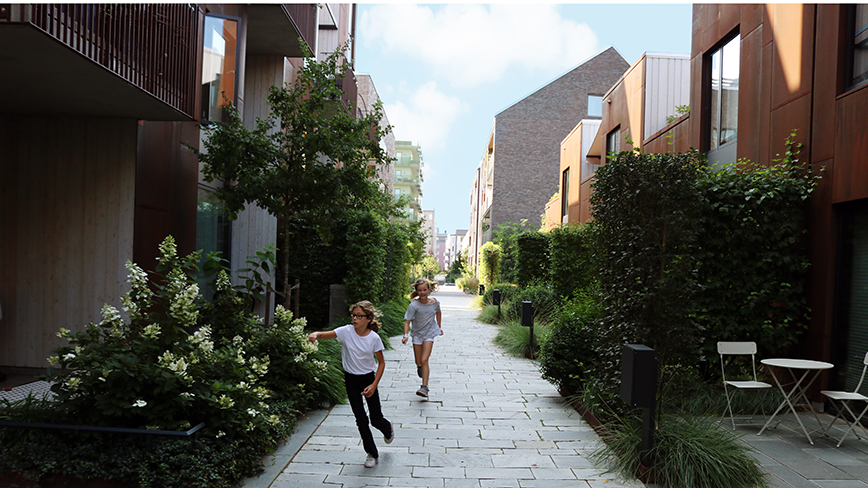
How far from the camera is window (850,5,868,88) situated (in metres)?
7.19

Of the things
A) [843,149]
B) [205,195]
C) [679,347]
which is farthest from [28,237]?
[843,149]

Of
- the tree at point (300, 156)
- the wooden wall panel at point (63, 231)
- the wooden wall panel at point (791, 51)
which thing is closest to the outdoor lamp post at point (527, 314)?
the tree at point (300, 156)

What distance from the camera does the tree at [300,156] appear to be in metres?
8.64

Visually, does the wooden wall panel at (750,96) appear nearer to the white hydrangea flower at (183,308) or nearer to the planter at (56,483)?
the white hydrangea flower at (183,308)

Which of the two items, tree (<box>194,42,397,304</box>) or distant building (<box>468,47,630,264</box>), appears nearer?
tree (<box>194,42,397,304</box>)

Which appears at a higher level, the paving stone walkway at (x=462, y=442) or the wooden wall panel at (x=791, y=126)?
A: the wooden wall panel at (x=791, y=126)

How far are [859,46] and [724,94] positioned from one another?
149 inches

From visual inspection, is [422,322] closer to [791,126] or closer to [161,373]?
Result: [161,373]

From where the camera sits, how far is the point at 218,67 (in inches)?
386

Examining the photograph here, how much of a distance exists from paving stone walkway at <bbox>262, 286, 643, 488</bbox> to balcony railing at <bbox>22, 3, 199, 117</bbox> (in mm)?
4230

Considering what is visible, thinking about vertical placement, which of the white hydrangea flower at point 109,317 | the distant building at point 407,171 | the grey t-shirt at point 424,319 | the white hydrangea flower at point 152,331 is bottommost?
the grey t-shirt at point 424,319

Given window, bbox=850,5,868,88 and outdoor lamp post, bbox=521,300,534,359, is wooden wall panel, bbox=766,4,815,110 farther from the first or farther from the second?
outdoor lamp post, bbox=521,300,534,359

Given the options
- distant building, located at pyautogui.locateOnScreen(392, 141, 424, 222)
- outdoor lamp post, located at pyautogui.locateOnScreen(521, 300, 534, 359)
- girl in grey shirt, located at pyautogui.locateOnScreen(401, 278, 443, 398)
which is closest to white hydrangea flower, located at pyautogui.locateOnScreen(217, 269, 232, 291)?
girl in grey shirt, located at pyautogui.locateOnScreen(401, 278, 443, 398)

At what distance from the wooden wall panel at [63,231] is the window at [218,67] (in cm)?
175
